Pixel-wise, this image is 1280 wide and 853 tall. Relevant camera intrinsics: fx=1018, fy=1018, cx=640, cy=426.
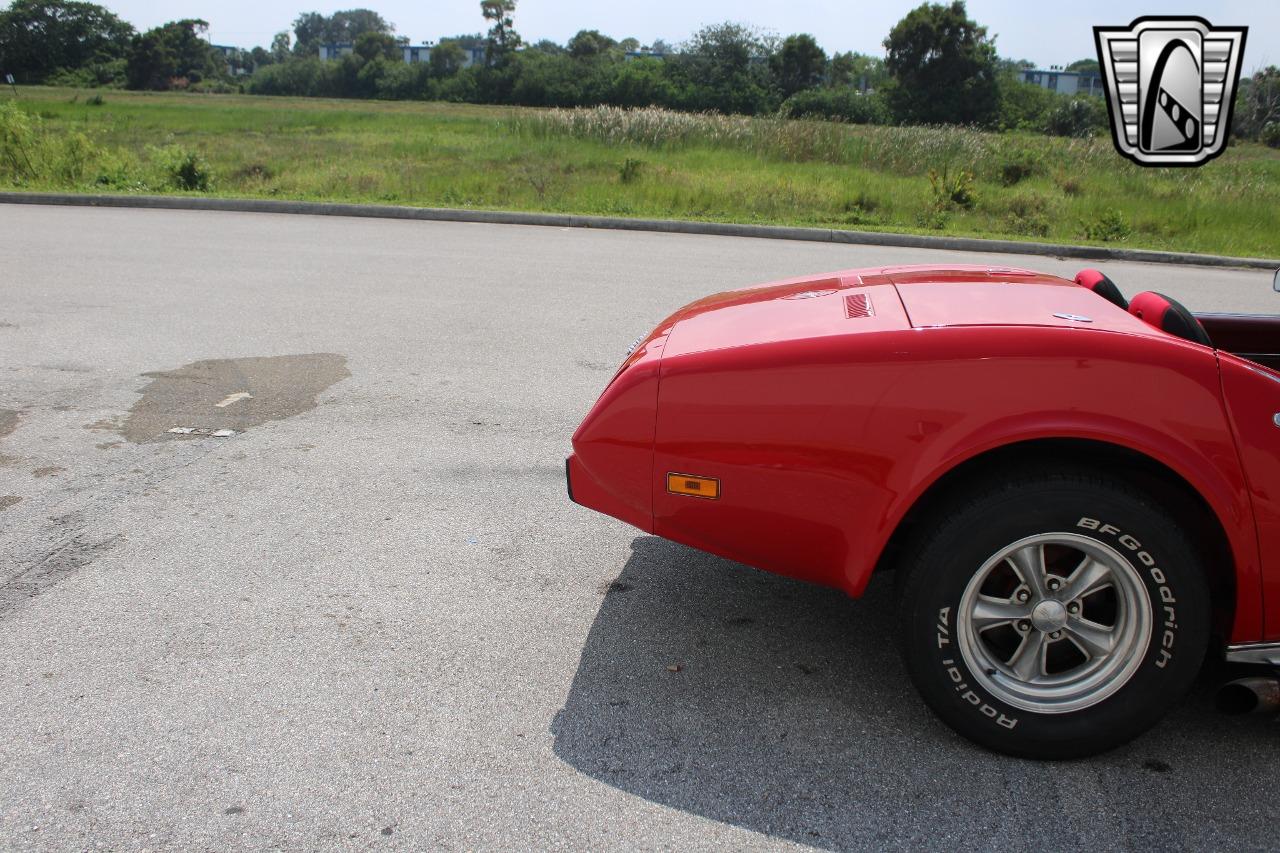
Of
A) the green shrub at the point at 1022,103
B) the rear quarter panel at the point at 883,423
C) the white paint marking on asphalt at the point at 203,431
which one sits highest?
the green shrub at the point at 1022,103

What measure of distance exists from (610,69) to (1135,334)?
292 feet

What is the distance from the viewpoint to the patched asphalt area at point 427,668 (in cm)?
244

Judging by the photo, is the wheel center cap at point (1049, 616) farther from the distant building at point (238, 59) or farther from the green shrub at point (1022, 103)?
the distant building at point (238, 59)

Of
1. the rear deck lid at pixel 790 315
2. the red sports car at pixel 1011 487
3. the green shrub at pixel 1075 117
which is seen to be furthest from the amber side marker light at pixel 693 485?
the green shrub at pixel 1075 117

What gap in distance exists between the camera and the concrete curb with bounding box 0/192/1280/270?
13625 millimetres

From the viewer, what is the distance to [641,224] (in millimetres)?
14758

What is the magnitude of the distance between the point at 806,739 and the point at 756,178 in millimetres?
17265

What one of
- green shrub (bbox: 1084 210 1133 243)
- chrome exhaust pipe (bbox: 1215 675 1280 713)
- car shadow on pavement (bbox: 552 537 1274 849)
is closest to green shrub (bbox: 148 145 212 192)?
green shrub (bbox: 1084 210 1133 243)

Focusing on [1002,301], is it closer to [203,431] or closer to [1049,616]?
[1049,616]

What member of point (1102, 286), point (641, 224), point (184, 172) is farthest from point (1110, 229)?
point (184, 172)

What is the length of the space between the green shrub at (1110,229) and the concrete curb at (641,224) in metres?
1.38

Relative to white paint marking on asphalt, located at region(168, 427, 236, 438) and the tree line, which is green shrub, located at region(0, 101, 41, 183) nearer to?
white paint marking on asphalt, located at region(168, 427, 236, 438)

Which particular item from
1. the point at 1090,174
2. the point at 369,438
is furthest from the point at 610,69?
the point at 369,438

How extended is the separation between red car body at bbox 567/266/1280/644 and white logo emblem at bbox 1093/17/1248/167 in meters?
8.07
